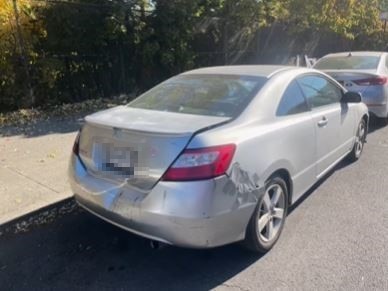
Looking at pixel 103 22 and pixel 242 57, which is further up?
pixel 103 22

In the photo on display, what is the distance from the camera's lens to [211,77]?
381 centimetres

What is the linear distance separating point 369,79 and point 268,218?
15.5ft

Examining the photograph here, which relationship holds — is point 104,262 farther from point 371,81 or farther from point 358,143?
point 371,81

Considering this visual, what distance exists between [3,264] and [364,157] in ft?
16.0

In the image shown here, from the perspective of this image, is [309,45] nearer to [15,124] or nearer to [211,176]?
[15,124]

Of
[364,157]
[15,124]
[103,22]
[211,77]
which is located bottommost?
[364,157]

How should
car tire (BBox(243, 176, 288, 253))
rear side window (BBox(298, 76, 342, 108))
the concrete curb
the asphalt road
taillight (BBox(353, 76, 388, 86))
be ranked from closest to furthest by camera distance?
the asphalt road → car tire (BBox(243, 176, 288, 253)) → the concrete curb → rear side window (BBox(298, 76, 342, 108)) → taillight (BBox(353, 76, 388, 86))

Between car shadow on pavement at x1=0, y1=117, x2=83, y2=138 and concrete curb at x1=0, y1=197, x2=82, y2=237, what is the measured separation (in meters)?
2.52

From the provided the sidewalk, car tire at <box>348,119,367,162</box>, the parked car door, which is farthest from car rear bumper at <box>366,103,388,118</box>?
the sidewalk

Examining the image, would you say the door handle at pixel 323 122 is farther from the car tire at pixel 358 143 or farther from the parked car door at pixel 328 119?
the car tire at pixel 358 143

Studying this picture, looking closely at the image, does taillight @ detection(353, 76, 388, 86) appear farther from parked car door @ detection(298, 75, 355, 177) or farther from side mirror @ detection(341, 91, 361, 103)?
side mirror @ detection(341, 91, 361, 103)

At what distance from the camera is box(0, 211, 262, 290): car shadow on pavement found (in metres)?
2.91

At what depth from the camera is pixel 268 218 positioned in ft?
10.8

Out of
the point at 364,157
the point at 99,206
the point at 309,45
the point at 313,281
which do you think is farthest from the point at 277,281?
the point at 309,45
